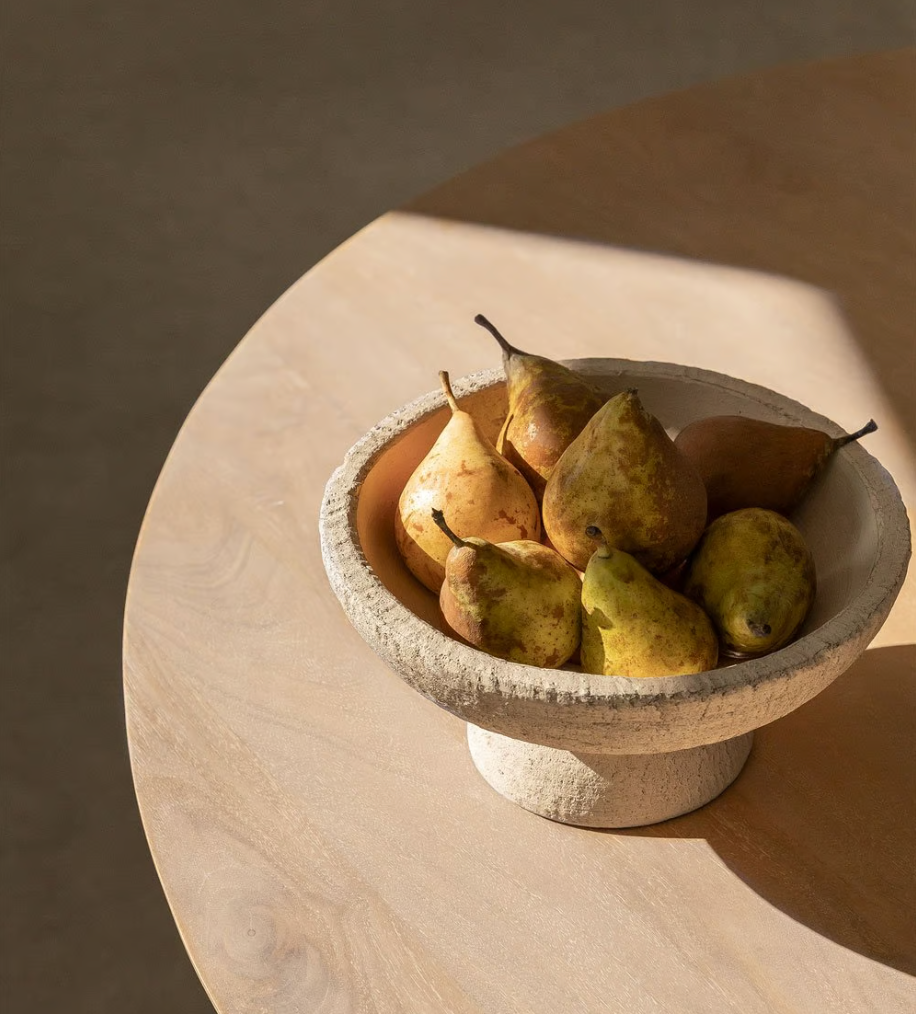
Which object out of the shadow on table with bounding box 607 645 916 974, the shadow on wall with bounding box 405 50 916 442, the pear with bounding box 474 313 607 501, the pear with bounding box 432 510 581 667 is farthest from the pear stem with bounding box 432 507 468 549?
the shadow on wall with bounding box 405 50 916 442

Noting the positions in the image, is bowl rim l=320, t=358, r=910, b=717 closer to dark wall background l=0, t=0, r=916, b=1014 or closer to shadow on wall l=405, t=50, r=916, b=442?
shadow on wall l=405, t=50, r=916, b=442

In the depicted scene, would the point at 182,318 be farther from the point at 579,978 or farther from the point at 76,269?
the point at 579,978

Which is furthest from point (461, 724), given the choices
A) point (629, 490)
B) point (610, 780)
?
point (629, 490)

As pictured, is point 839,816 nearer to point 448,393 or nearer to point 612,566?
point 612,566

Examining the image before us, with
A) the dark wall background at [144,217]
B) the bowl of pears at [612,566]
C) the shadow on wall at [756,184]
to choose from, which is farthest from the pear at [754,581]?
the dark wall background at [144,217]

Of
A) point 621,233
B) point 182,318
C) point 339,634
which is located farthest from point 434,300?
point 182,318

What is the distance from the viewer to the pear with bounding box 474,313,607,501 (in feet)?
2.43

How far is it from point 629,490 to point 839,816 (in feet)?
0.81

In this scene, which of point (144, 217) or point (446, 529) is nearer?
point (446, 529)

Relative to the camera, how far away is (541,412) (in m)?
0.75

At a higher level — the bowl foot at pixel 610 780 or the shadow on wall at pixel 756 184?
the shadow on wall at pixel 756 184

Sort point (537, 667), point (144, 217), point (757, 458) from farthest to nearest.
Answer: point (144, 217), point (757, 458), point (537, 667)

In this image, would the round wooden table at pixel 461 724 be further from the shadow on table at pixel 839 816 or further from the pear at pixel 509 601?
the pear at pixel 509 601

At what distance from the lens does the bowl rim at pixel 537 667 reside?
580 mm
